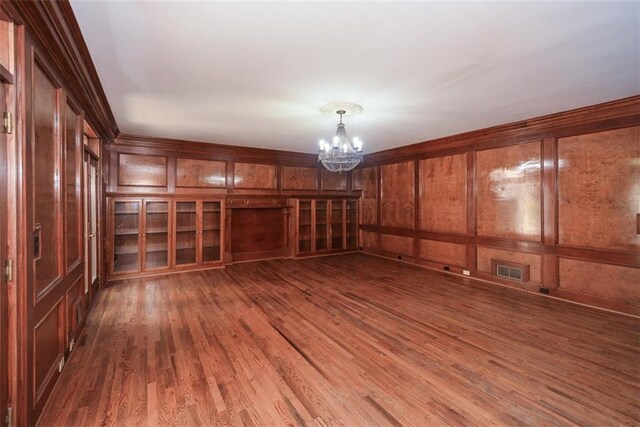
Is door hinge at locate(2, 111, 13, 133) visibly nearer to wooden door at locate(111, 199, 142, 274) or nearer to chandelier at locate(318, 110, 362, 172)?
chandelier at locate(318, 110, 362, 172)

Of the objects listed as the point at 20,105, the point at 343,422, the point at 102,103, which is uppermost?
the point at 102,103

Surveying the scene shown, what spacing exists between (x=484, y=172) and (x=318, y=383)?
4.58 meters

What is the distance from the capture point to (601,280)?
12.7 feet

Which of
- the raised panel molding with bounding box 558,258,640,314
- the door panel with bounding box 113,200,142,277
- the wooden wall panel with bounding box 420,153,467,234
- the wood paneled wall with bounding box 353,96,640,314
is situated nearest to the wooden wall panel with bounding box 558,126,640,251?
the wood paneled wall with bounding box 353,96,640,314

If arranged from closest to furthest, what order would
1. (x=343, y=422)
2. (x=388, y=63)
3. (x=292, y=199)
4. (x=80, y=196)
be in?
(x=343, y=422) < (x=388, y=63) < (x=80, y=196) < (x=292, y=199)

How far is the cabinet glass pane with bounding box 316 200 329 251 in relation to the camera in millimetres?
7645

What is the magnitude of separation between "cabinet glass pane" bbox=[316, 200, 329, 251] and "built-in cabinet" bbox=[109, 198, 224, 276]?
2.50 metres

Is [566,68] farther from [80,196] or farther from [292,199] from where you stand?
[292,199]

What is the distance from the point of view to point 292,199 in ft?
23.5

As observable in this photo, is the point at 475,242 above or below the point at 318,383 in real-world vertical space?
above

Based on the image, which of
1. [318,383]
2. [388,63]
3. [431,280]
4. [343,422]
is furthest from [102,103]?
[431,280]

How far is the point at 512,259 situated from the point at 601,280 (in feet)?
3.57

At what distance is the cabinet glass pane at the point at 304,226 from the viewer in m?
7.32

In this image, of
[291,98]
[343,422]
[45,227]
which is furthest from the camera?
[291,98]
